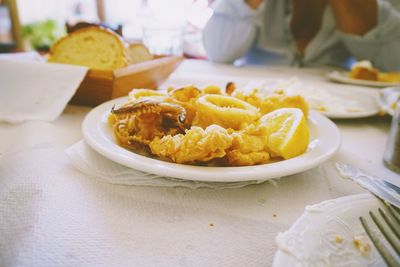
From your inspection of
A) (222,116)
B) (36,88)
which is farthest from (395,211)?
(36,88)

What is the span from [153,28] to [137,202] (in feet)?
4.21

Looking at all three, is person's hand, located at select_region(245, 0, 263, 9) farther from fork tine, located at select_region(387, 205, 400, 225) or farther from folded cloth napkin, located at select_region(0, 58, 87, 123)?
fork tine, located at select_region(387, 205, 400, 225)

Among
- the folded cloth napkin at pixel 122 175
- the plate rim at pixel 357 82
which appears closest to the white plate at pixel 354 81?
the plate rim at pixel 357 82

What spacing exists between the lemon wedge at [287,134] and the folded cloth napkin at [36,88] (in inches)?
20.0

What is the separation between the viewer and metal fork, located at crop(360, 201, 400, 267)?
0.34 metres

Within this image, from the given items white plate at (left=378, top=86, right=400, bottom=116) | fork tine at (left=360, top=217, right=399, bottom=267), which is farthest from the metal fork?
white plate at (left=378, top=86, right=400, bottom=116)

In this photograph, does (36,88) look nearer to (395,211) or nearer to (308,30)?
(395,211)

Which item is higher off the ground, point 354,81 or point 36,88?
point 36,88

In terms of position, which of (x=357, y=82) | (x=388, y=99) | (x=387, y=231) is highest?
(x=387, y=231)

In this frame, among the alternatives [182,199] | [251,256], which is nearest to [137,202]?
[182,199]

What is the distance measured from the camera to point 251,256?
0.39 meters

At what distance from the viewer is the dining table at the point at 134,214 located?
15.2 inches

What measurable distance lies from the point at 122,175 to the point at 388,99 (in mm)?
825

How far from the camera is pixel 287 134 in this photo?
0.56 metres
